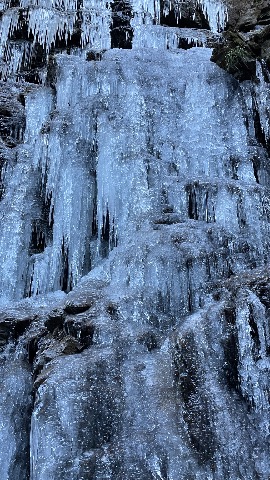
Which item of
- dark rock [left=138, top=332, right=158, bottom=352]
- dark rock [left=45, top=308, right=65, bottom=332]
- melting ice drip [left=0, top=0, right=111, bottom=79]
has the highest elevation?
melting ice drip [left=0, top=0, right=111, bottom=79]

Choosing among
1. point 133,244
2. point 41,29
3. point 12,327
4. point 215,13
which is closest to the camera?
point 12,327

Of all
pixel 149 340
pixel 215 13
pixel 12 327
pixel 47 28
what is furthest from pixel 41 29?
pixel 149 340

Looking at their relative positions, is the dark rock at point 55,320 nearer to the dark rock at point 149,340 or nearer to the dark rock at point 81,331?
the dark rock at point 81,331

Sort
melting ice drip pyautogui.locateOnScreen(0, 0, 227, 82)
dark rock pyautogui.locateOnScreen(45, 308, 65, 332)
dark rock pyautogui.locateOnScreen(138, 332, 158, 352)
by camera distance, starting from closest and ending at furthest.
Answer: dark rock pyautogui.locateOnScreen(138, 332, 158, 352)
dark rock pyautogui.locateOnScreen(45, 308, 65, 332)
melting ice drip pyautogui.locateOnScreen(0, 0, 227, 82)

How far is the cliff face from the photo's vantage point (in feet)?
18.0

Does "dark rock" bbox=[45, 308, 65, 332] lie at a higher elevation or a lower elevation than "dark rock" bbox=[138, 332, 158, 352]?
higher

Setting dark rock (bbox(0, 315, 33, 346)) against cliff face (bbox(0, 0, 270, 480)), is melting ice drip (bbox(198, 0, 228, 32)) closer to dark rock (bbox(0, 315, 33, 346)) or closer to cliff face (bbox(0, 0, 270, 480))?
cliff face (bbox(0, 0, 270, 480))

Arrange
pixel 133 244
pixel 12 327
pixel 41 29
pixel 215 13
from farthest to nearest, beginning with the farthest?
pixel 215 13
pixel 41 29
pixel 133 244
pixel 12 327

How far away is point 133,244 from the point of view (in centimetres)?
790

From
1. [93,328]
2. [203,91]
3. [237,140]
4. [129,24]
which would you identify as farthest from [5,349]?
[129,24]

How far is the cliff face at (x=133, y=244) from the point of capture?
5.48 metres

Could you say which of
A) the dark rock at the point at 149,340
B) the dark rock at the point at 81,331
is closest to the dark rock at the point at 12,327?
the dark rock at the point at 81,331

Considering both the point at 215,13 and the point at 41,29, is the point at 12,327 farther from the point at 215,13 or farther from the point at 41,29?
the point at 215,13

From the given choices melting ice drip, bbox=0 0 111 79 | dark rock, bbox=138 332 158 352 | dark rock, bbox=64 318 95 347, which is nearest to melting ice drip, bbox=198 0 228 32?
melting ice drip, bbox=0 0 111 79
